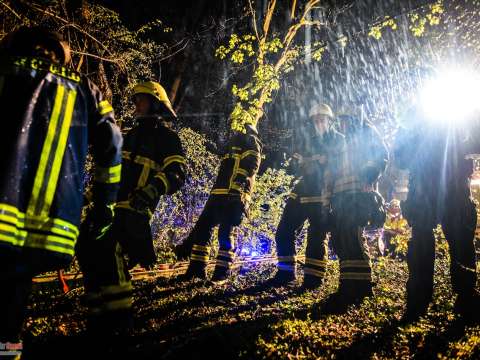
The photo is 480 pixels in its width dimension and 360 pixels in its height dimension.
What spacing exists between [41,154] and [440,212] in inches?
146

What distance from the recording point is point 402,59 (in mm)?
13031

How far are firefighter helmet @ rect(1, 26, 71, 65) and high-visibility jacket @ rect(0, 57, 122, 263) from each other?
118 mm

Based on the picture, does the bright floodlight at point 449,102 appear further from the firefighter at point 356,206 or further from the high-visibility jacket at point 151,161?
the high-visibility jacket at point 151,161

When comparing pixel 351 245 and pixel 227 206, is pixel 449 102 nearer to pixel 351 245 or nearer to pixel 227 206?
pixel 351 245

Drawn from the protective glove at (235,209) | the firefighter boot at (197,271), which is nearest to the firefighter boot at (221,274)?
the firefighter boot at (197,271)

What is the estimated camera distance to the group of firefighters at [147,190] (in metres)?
1.74

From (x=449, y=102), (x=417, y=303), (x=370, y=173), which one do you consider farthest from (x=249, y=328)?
(x=449, y=102)

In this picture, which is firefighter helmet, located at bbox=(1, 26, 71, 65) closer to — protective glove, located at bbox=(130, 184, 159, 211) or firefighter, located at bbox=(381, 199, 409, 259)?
protective glove, located at bbox=(130, 184, 159, 211)

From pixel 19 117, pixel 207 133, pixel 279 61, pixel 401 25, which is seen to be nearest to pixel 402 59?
pixel 401 25

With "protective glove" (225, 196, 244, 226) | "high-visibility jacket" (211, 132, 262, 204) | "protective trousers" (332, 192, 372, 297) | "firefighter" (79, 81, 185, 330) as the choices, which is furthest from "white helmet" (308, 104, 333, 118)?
"firefighter" (79, 81, 185, 330)

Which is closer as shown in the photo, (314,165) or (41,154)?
(41,154)

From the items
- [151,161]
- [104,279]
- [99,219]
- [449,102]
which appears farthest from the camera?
[449,102]

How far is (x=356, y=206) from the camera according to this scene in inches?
165

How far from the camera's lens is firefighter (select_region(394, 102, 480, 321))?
3506mm
